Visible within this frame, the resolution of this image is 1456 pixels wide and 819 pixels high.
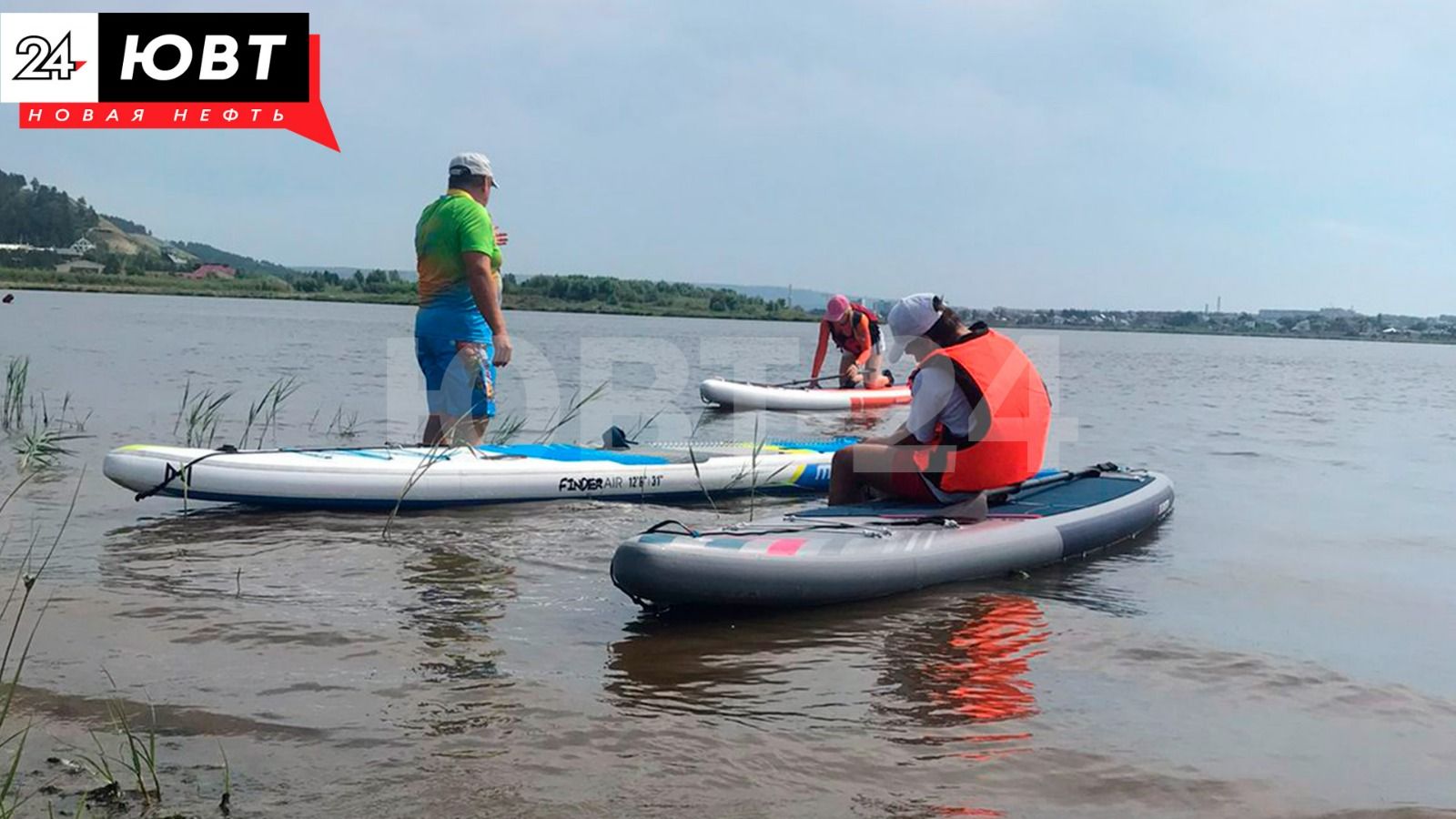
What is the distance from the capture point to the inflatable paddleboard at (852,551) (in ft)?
16.5

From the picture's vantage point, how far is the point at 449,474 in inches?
291

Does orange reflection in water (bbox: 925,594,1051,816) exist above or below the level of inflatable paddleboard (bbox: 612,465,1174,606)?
below

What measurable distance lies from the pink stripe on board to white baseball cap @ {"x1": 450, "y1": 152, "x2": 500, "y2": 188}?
10.6 feet

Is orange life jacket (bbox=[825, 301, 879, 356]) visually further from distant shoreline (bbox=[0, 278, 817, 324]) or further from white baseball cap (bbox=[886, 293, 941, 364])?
distant shoreline (bbox=[0, 278, 817, 324])

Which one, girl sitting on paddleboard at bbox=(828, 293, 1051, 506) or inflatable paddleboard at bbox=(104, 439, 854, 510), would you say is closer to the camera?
girl sitting on paddleboard at bbox=(828, 293, 1051, 506)

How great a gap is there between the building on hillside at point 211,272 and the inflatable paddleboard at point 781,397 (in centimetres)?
5623

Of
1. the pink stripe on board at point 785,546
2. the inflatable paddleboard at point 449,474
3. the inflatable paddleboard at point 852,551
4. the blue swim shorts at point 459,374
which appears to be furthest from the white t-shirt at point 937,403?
the blue swim shorts at point 459,374

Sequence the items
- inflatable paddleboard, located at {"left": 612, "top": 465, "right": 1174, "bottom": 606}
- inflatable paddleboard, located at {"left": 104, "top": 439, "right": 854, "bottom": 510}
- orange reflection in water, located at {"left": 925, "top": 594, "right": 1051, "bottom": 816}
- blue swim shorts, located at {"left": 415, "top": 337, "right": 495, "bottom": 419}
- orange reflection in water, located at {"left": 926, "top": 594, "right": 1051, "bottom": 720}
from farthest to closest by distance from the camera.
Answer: blue swim shorts, located at {"left": 415, "top": 337, "right": 495, "bottom": 419} < inflatable paddleboard, located at {"left": 104, "top": 439, "right": 854, "bottom": 510} < inflatable paddleboard, located at {"left": 612, "top": 465, "right": 1174, "bottom": 606} < orange reflection in water, located at {"left": 926, "top": 594, "right": 1051, "bottom": 720} < orange reflection in water, located at {"left": 925, "top": 594, "right": 1051, "bottom": 816}

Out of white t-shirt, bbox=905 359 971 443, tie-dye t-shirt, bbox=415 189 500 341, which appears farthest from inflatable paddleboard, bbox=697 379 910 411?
white t-shirt, bbox=905 359 971 443

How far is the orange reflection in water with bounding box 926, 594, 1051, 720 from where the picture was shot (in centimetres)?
425

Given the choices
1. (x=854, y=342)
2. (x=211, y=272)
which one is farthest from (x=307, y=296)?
(x=854, y=342)

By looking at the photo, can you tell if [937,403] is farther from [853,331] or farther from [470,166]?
[853,331]

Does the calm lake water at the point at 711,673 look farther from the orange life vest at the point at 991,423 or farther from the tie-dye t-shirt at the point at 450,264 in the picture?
the tie-dye t-shirt at the point at 450,264

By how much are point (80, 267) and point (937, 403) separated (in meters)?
67.6
